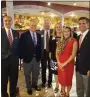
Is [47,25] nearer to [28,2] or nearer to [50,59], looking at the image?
[50,59]

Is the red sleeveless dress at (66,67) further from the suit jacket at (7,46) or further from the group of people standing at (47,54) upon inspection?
the suit jacket at (7,46)

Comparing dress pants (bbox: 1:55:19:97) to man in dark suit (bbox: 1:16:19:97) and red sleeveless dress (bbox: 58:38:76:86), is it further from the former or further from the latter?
red sleeveless dress (bbox: 58:38:76:86)

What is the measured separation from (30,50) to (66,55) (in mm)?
819

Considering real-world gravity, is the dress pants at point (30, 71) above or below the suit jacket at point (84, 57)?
below

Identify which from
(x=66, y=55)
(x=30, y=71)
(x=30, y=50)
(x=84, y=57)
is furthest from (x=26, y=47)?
(x=84, y=57)

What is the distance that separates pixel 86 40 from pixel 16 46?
123cm

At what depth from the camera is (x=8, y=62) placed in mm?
3094

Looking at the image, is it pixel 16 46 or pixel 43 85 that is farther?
pixel 43 85

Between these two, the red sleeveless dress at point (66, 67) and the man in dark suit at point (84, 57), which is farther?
the red sleeveless dress at point (66, 67)

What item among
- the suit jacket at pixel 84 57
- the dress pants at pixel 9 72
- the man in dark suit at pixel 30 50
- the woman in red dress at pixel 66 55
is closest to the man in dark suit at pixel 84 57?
the suit jacket at pixel 84 57

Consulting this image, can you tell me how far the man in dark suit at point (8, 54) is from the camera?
3020 millimetres

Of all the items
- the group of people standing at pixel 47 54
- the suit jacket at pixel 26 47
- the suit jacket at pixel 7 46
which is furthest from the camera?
the suit jacket at pixel 26 47

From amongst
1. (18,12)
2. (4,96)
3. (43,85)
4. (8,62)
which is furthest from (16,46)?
(18,12)

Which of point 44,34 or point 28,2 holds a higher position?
point 28,2
